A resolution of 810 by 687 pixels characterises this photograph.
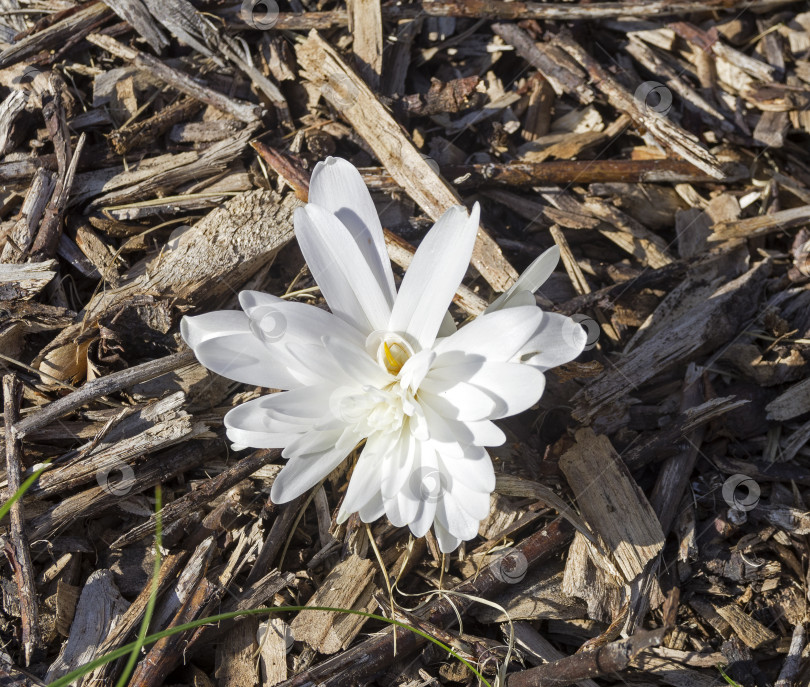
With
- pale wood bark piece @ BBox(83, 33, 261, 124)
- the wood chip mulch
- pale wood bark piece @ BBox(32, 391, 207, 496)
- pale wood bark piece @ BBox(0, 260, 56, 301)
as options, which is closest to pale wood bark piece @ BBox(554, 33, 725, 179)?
the wood chip mulch

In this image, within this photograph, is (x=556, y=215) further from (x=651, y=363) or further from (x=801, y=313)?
(x=801, y=313)

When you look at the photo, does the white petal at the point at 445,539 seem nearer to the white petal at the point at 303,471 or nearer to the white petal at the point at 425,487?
the white petal at the point at 425,487

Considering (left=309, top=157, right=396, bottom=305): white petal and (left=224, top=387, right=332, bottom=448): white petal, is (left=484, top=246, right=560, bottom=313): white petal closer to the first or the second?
(left=309, top=157, right=396, bottom=305): white petal

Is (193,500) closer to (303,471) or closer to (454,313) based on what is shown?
(303,471)

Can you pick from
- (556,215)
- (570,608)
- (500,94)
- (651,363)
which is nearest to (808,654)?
(570,608)

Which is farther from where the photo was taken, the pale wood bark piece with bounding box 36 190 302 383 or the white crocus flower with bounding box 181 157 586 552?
the pale wood bark piece with bounding box 36 190 302 383

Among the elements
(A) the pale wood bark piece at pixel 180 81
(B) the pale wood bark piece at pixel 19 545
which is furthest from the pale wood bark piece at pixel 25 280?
(A) the pale wood bark piece at pixel 180 81

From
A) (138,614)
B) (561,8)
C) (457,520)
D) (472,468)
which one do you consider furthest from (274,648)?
(561,8)
